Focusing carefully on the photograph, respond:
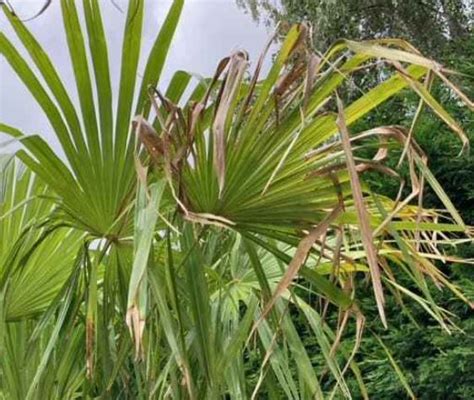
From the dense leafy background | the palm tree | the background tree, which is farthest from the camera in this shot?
the background tree

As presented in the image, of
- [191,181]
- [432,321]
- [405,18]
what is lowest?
[432,321]

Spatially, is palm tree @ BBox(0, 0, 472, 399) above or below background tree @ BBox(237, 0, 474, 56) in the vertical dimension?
below

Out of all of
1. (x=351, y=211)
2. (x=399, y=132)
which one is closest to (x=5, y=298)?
(x=351, y=211)

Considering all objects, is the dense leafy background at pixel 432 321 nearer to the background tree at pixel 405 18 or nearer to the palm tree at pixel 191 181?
the palm tree at pixel 191 181

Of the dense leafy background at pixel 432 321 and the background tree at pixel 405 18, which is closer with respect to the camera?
the dense leafy background at pixel 432 321

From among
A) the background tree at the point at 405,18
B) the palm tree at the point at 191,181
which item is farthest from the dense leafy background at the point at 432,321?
the background tree at the point at 405,18

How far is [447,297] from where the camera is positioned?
2684mm

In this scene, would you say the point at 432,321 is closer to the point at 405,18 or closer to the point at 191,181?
the point at 191,181

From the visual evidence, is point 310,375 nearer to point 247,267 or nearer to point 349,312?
point 349,312

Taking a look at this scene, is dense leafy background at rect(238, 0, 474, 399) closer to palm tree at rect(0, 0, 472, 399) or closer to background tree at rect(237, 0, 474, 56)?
palm tree at rect(0, 0, 472, 399)

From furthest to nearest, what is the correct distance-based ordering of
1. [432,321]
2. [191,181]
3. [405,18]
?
[405,18]
[432,321]
[191,181]

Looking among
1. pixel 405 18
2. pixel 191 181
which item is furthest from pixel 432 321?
pixel 405 18

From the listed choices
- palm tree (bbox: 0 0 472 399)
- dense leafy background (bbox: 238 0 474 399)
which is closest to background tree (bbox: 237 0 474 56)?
dense leafy background (bbox: 238 0 474 399)

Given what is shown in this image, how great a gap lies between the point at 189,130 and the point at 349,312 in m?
0.46
